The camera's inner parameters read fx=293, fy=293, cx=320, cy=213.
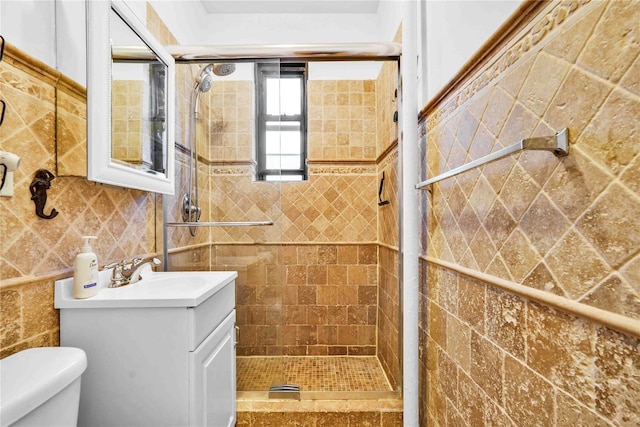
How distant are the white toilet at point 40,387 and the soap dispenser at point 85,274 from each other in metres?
0.20

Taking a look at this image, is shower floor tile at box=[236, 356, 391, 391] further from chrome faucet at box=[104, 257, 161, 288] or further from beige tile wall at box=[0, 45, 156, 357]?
beige tile wall at box=[0, 45, 156, 357]

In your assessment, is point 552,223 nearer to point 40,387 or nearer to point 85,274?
point 40,387

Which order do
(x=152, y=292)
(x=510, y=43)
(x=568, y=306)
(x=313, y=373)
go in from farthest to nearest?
1. (x=313, y=373)
2. (x=152, y=292)
3. (x=510, y=43)
4. (x=568, y=306)

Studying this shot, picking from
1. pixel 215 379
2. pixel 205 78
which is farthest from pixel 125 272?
pixel 205 78

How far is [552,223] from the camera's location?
23.6 inches

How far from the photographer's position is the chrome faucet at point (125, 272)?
1.18 metres

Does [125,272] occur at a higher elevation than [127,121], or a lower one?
lower

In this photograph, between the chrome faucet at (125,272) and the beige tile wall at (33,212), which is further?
the chrome faucet at (125,272)

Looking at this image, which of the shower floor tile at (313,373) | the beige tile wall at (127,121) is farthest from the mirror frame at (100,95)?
the shower floor tile at (313,373)

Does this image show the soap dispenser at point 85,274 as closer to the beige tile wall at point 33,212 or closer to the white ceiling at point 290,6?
the beige tile wall at point 33,212

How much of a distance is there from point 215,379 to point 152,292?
0.42 meters

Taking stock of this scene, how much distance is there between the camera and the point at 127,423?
944mm

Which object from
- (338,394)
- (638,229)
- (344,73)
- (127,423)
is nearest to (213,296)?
(127,423)

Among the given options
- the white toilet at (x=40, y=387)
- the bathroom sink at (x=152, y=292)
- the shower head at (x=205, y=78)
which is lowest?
the white toilet at (x=40, y=387)
